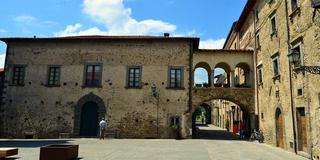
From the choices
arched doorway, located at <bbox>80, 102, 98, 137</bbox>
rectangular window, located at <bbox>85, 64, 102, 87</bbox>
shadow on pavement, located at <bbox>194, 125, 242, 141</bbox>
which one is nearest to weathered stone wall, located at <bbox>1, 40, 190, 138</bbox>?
rectangular window, located at <bbox>85, 64, 102, 87</bbox>

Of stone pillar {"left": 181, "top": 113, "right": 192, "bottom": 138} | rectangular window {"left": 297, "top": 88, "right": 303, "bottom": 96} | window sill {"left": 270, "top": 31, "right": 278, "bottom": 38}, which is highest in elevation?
window sill {"left": 270, "top": 31, "right": 278, "bottom": 38}

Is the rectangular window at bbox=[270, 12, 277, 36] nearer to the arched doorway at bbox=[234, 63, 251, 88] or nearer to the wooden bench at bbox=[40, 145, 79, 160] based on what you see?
the arched doorway at bbox=[234, 63, 251, 88]

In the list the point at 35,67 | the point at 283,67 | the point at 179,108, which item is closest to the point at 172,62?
the point at 179,108

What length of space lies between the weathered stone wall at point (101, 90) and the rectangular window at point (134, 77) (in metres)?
0.40

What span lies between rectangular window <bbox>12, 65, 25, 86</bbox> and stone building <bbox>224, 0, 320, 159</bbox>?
1894cm

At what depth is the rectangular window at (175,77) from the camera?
2327 cm

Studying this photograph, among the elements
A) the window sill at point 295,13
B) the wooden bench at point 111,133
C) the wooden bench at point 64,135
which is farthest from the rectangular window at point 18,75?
the window sill at point 295,13

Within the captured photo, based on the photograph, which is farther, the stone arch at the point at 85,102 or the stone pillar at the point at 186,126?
the stone arch at the point at 85,102

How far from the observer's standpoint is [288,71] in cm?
1588

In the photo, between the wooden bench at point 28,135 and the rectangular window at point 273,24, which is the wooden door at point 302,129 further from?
the wooden bench at point 28,135

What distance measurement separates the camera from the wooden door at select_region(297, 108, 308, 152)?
1425 cm

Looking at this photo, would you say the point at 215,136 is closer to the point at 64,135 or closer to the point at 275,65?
the point at 275,65

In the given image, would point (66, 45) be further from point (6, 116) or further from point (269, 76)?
point (269, 76)

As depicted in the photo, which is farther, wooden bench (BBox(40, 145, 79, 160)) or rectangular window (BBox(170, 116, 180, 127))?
rectangular window (BBox(170, 116, 180, 127))
